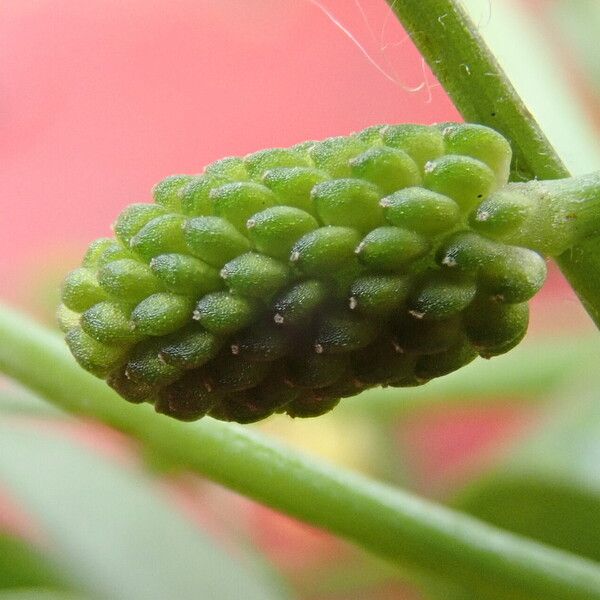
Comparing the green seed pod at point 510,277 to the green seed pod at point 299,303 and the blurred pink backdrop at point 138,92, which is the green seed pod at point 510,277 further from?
the blurred pink backdrop at point 138,92

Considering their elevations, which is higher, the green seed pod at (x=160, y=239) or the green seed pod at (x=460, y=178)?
the green seed pod at (x=160, y=239)

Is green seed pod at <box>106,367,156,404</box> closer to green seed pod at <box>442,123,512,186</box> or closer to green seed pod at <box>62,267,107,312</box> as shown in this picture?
green seed pod at <box>62,267,107,312</box>

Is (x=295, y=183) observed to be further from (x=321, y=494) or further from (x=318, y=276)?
(x=321, y=494)

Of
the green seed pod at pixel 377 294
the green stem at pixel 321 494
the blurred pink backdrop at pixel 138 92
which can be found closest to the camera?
the green seed pod at pixel 377 294

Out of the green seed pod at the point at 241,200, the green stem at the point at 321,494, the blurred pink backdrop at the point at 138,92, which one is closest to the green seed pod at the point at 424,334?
the green seed pod at the point at 241,200

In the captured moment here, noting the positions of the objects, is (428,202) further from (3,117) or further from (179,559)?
(3,117)

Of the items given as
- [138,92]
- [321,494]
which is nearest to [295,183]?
[321,494]
